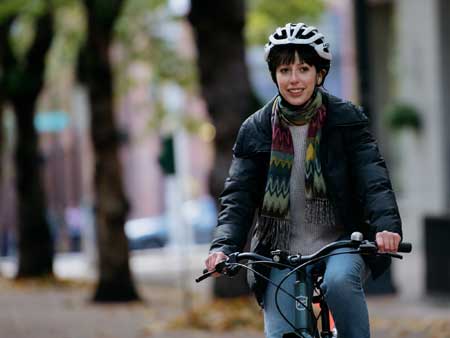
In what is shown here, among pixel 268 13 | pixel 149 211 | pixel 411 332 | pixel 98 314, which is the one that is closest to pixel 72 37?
pixel 268 13

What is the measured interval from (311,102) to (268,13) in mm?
24492

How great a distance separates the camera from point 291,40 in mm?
5891

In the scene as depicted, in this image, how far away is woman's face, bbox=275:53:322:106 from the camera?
593cm

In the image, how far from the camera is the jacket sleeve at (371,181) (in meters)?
5.66

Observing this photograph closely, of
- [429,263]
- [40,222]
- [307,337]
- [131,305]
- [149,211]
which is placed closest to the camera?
[307,337]


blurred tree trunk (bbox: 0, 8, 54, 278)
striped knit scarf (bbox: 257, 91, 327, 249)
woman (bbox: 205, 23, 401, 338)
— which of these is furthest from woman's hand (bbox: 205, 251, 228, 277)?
blurred tree trunk (bbox: 0, 8, 54, 278)

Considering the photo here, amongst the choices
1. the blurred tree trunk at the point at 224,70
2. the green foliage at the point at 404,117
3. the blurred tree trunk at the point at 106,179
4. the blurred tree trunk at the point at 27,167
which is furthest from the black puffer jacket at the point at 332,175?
the green foliage at the point at 404,117

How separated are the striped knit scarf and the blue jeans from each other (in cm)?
25

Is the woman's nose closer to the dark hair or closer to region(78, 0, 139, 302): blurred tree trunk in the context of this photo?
the dark hair

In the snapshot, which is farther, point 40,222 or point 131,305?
point 40,222

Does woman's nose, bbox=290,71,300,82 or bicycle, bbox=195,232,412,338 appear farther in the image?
woman's nose, bbox=290,71,300,82

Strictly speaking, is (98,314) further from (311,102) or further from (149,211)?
(149,211)

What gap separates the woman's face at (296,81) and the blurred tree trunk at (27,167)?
2081 centimetres

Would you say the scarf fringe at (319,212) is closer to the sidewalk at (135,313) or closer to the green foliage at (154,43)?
the sidewalk at (135,313)
